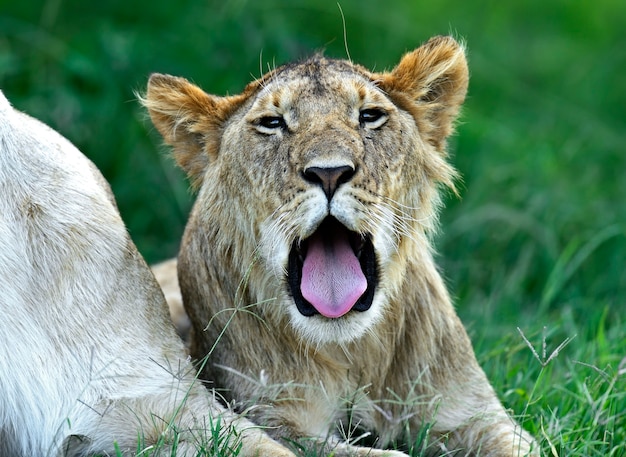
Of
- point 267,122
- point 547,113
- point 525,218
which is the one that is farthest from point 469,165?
point 267,122

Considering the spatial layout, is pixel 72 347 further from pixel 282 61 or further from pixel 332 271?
pixel 282 61

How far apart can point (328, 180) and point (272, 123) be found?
47cm

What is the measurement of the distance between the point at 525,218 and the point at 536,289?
45cm

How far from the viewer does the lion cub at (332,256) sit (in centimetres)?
356

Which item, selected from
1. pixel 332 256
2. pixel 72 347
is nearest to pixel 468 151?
pixel 332 256

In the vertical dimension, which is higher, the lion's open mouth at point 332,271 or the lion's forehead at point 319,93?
the lion's forehead at point 319,93

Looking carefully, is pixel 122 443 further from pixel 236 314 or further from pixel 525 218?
pixel 525 218

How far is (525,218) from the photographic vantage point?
21.5ft

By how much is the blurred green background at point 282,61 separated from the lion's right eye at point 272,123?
173 centimetres

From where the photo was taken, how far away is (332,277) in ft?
11.6

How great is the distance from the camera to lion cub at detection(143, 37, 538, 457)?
A: 356cm

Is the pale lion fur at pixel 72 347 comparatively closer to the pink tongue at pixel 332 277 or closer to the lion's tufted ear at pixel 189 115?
the pink tongue at pixel 332 277

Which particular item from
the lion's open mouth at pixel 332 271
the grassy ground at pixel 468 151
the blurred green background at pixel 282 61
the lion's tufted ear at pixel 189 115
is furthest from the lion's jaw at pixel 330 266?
the blurred green background at pixel 282 61

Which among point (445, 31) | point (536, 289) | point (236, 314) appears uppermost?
point (445, 31)
